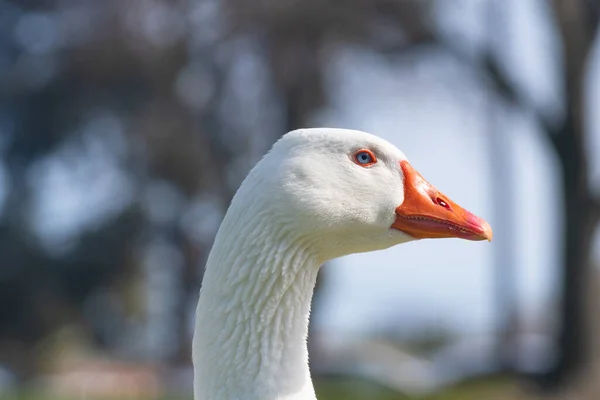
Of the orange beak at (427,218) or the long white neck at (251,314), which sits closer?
the long white neck at (251,314)

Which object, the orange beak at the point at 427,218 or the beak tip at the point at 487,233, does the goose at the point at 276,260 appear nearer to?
the orange beak at the point at 427,218

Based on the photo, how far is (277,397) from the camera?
311cm

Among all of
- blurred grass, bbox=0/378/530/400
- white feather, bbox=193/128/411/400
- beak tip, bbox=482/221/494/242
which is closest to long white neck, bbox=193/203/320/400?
white feather, bbox=193/128/411/400

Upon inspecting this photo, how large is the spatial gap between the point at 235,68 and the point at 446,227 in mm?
20037

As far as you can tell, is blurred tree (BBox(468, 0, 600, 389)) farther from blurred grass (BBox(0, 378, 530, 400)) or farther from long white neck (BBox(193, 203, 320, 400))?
long white neck (BBox(193, 203, 320, 400))

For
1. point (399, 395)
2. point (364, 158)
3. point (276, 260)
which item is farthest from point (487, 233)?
point (399, 395)

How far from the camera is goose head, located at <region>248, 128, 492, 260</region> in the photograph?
3223mm

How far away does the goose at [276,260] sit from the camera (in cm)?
317

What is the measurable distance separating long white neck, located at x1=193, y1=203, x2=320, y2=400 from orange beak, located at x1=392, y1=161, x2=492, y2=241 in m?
0.47

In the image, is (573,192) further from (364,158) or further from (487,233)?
(364,158)

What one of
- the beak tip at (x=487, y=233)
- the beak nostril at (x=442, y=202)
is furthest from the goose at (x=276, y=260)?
the beak tip at (x=487, y=233)

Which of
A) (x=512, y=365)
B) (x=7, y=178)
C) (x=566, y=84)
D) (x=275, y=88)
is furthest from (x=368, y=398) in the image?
(x=7, y=178)

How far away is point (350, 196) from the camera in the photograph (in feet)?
11.0

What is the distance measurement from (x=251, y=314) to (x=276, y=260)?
0.20 m
